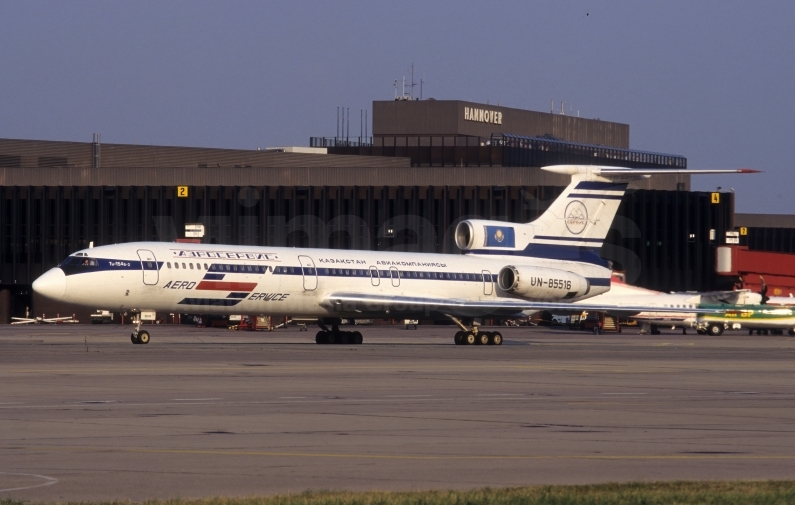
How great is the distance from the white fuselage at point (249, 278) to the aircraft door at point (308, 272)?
0.12 feet

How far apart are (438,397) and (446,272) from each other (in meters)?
26.9

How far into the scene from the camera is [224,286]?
136 feet

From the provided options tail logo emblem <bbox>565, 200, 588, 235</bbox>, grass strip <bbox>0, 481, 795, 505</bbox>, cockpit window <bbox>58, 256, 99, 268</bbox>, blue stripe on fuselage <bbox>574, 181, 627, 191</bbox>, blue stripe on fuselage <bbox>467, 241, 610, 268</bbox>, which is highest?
blue stripe on fuselage <bbox>574, 181, 627, 191</bbox>

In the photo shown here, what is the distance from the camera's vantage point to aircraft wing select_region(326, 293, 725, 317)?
44844 millimetres

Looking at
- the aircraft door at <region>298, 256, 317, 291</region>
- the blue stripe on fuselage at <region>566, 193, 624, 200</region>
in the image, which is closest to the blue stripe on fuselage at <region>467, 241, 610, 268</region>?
the blue stripe on fuselage at <region>566, 193, 624, 200</region>

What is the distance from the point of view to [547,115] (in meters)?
138

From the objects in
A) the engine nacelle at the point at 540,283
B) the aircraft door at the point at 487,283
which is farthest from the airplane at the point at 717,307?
the aircraft door at the point at 487,283

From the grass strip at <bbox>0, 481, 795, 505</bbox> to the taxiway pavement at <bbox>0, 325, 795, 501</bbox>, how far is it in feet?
1.62

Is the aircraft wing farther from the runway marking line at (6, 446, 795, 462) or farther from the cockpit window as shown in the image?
the runway marking line at (6, 446, 795, 462)

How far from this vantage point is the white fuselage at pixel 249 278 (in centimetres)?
3988

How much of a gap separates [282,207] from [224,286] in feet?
183

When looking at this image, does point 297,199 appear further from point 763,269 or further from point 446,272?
point 446,272

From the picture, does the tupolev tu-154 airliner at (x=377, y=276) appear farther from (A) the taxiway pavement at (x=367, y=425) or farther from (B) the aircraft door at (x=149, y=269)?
(A) the taxiway pavement at (x=367, y=425)

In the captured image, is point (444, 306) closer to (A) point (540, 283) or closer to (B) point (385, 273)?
(B) point (385, 273)
